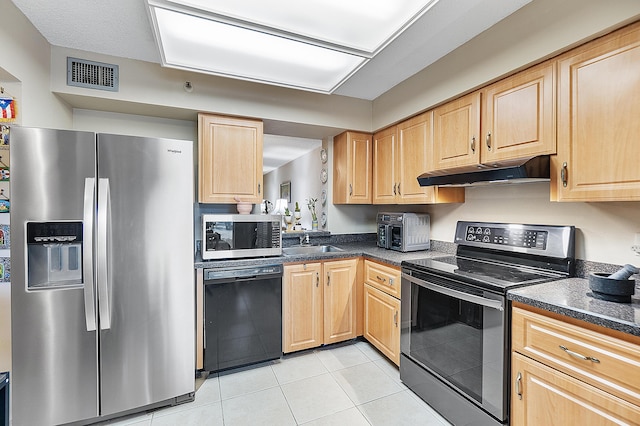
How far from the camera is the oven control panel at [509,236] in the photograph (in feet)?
6.12

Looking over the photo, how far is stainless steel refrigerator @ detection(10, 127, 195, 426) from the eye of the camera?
162 centimetres

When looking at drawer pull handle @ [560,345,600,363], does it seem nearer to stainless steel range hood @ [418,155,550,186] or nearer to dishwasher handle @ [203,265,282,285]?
stainless steel range hood @ [418,155,550,186]

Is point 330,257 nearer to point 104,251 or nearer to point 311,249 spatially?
point 311,249

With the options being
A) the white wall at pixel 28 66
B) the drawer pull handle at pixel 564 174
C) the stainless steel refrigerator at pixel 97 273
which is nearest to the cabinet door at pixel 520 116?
the drawer pull handle at pixel 564 174

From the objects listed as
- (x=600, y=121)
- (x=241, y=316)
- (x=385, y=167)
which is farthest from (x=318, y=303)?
(x=600, y=121)

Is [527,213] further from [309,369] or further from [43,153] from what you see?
[43,153]

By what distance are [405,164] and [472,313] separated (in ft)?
4.77

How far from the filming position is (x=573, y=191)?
154 cm

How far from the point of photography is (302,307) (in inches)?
101

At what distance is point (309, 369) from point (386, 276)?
3.25 feet

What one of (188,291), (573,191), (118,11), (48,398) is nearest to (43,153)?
(118,11)

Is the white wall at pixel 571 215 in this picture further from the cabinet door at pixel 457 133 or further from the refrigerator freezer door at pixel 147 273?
the refrigerator freezer door at pixel 147 273

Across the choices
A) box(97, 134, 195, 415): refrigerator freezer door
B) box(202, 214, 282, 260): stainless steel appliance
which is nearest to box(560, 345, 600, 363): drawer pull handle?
box(202, 214, 282, 260): stainless steel appliance

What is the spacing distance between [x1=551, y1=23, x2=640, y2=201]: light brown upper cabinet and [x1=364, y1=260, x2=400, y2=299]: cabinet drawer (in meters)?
1.18
